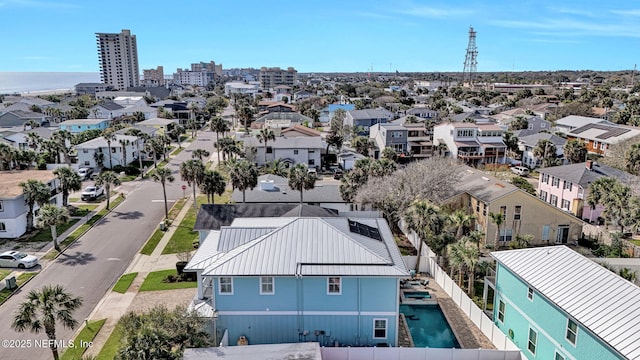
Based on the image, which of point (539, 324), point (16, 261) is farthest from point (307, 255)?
point (16, 261)

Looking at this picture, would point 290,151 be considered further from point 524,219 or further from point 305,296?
point 305,296

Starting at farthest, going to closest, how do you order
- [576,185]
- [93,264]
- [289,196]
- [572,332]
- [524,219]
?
1. [576,185]
2. [289,196]
3. [524,219]
4. [93,264]
5. [572,332]

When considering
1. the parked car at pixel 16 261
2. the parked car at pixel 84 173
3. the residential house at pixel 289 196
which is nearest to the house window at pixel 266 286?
the residential house at pixel 289 196

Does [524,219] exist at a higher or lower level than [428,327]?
higher

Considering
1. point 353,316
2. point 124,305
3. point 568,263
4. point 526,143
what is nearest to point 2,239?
point 124,305

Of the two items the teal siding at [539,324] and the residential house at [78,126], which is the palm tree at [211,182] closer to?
the teal siding at [539,324]

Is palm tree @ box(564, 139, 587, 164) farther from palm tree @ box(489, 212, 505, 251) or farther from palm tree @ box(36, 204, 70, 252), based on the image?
palm tree @ box(36, 204, 70, 252)
